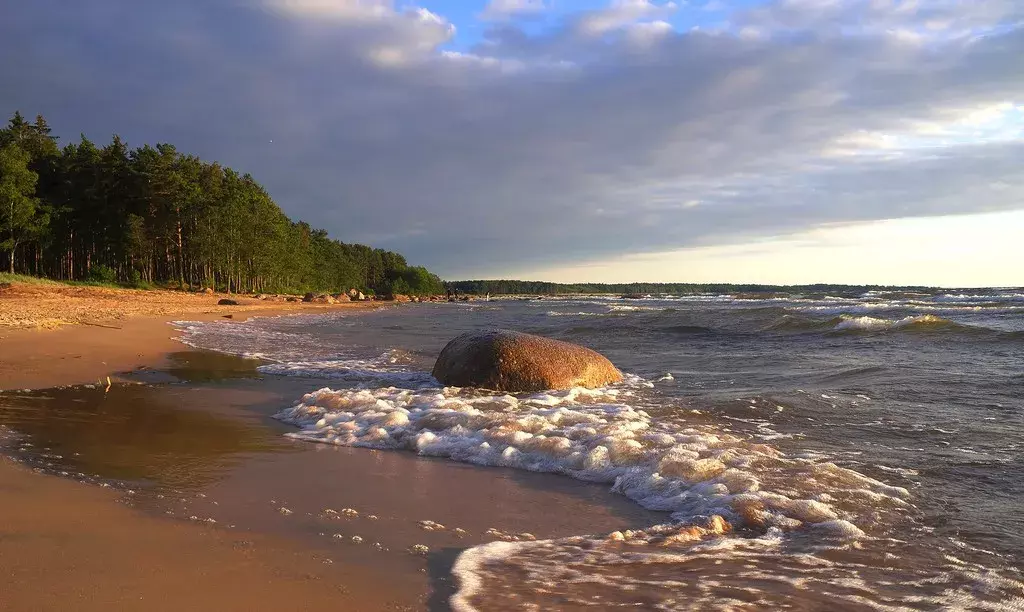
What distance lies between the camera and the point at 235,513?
3.46 meters

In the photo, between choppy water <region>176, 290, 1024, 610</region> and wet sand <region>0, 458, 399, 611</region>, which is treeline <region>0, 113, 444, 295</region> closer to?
choppy water <region>176, 290, 1024, 610</region>

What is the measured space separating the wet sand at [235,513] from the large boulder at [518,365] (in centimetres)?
273

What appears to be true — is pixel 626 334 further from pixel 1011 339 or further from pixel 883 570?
pixel 883 570

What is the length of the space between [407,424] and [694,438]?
261 centimetres

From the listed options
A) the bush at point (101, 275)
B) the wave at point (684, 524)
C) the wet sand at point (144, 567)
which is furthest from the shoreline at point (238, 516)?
the bush at point (101, 275)

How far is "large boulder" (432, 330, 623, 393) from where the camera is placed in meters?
8.07

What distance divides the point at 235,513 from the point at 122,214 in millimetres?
47634

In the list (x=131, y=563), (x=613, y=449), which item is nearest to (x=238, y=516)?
(x=131, y=563)

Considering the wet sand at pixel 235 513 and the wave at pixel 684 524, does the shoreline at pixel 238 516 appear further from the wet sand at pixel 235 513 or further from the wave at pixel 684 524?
the wave at pixel 684 524

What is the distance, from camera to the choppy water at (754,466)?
2.73m

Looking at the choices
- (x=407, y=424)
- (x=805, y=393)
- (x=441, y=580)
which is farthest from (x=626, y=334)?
(x=441, y=580)

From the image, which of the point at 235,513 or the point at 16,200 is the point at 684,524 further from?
the point at 16,200

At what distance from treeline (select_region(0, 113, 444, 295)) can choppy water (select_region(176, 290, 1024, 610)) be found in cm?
3663

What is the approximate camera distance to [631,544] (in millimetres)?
3234
